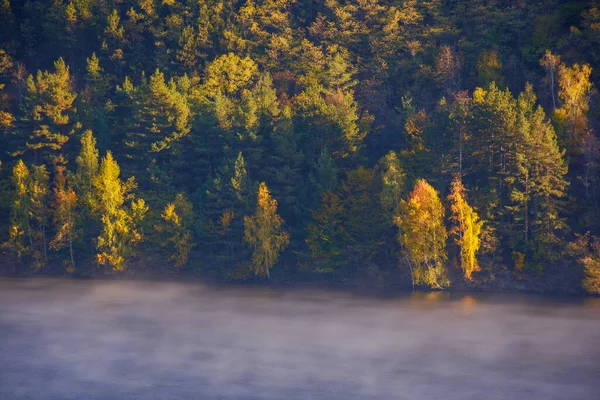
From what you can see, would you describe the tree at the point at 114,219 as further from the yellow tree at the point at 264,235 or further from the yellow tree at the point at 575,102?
the yellow tree at the point at 575,102

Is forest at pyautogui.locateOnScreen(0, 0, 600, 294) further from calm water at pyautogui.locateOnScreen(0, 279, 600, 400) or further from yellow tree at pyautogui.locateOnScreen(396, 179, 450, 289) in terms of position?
calm water at pyautogui.locateOnScreen(0, 279, 600, 400)

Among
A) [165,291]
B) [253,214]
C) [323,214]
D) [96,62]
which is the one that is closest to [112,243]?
[165,291]

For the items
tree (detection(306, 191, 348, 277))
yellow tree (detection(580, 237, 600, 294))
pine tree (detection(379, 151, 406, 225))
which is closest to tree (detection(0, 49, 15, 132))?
tree (detection(306, 191, 348, 277))

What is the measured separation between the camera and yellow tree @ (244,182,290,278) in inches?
2554

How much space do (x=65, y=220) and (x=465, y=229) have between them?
33.3 meters

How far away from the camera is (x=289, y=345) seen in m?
46.4

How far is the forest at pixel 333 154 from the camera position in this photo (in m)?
59.8

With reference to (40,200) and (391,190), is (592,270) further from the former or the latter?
(40,200)

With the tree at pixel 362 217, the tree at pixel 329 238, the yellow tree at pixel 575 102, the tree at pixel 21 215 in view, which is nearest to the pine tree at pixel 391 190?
the tree at pixel 362 217

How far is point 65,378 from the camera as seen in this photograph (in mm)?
39438

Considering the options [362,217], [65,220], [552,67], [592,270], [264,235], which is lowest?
[592,270]

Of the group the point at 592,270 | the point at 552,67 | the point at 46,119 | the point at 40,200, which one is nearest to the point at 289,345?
the point at 592,270

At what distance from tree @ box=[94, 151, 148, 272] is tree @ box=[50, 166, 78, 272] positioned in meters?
2.33

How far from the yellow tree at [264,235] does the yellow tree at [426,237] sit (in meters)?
10.6
